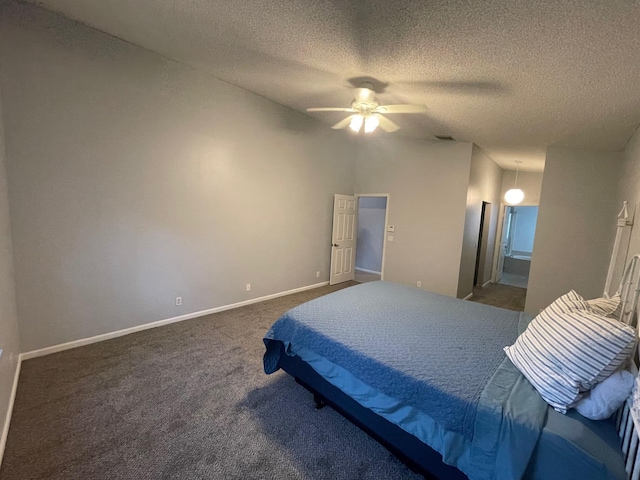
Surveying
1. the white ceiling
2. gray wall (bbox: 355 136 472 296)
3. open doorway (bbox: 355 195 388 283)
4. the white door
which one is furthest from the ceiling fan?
open doorway (bbox: 355 195 388 283)

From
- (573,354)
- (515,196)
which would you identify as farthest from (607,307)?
(515,196)

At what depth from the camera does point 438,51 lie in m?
2.00

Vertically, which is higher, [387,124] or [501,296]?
[387,124]

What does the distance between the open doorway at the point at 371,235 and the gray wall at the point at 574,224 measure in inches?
138

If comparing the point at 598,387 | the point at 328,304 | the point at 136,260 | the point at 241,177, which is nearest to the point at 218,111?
the point at 241,177

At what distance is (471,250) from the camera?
5051mm

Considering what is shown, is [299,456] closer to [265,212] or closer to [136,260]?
[136,260]

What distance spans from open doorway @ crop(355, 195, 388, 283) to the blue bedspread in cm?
453

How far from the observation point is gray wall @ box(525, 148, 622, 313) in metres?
3.59

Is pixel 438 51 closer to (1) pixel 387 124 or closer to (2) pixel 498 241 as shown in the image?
(1) pixel 387 124

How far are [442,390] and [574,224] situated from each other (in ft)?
12.7

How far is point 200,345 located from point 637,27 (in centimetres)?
404

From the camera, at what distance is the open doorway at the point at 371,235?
23.5ft

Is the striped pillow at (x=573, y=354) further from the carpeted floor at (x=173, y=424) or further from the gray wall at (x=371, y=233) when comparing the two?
the gray wall at (x=371, y=233)
